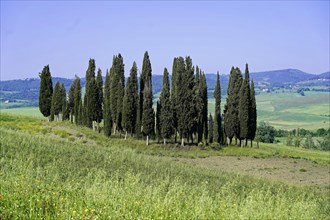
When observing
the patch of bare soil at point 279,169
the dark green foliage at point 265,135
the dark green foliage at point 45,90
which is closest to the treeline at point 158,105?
the dark green foliage at point 45,90

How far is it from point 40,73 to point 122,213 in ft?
180

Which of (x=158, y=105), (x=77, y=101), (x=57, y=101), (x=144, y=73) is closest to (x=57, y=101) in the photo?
(x=57, y=101)

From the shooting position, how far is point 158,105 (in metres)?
54.6

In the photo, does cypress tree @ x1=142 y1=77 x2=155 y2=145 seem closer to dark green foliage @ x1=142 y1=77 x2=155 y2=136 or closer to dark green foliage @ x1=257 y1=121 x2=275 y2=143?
dark green foliage @ x1=142 y1=77 x2=155 y2=136

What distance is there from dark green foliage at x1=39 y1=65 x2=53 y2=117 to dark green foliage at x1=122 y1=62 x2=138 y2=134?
1239cm

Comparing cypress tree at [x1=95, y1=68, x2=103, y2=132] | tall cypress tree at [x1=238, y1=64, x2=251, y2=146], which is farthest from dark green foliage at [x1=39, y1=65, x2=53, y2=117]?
tall cypress tree at [x1=238, y1=64, x2=251, y2=146]

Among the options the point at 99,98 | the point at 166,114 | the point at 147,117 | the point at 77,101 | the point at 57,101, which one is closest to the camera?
the point at 147,117

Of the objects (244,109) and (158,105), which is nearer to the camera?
(158,105)

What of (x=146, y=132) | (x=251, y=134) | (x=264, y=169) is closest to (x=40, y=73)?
(x=146, y=132)

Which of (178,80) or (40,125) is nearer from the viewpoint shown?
(40,125)

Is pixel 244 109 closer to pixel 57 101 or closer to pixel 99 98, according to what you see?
pixel 99 98

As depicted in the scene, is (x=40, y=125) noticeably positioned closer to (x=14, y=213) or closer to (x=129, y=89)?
(x=129, y=89)

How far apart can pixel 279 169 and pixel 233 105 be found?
77.1 feet

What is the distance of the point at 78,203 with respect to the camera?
761 cm
